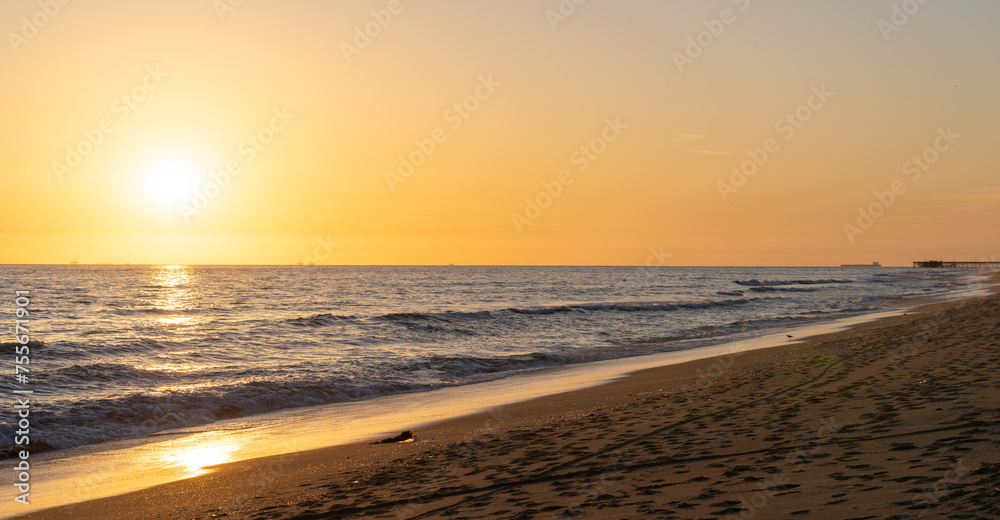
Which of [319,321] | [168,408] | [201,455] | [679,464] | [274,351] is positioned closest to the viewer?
[679,464]

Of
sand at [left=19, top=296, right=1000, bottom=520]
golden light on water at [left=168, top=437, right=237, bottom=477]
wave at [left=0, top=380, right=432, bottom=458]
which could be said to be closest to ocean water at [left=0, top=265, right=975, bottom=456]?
wave at [left=0, top=380, right=432, bottom=458]

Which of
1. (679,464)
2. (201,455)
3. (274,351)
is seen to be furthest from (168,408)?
(679,464)

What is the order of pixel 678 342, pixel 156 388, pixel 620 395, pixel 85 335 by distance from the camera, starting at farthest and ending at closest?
pixel 85 335, pixel 678 342, pixel 156 388, pixel 620 395

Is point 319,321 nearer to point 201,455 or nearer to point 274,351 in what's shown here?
point 274,351

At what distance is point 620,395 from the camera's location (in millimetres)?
14086

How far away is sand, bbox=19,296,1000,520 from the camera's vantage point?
18.8 ft

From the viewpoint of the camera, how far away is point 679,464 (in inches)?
287

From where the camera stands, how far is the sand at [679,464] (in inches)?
226

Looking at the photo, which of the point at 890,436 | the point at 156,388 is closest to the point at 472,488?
the point at 890,436

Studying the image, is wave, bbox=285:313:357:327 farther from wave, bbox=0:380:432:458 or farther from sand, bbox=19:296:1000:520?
sand, bbox=19:296:1000:520

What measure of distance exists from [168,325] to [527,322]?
2070 cm

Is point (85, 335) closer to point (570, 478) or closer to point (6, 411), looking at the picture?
point (6, 411)

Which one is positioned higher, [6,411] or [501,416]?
[6,411]

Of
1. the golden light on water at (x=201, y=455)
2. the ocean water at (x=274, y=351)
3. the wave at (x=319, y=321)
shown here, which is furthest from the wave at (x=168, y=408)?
the wave at (x=319, y=321)
